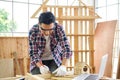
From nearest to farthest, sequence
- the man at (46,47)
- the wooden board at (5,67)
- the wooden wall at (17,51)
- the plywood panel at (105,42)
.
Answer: the man at (46,47)
the wooden board at (5,67)
the wooden wall at (17,51)
the plywood panel at (105,42)

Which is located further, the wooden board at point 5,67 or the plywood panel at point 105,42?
the plywood panel at point 105,42

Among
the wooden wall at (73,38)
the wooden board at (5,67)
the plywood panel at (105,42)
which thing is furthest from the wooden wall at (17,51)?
the plywood panel at (105,42)

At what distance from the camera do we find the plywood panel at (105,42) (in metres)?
4.32

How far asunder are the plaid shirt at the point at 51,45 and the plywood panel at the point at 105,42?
205cm

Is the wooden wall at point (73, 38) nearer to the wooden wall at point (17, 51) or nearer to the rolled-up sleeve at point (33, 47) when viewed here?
the wooden wall at point (17, 51)

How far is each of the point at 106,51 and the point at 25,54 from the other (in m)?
1.72

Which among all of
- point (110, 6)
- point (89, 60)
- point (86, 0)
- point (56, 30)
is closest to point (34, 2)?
point (86, 0)

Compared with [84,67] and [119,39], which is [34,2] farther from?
[84,67]

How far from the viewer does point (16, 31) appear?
5.29 meters

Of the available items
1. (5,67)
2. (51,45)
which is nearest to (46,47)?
(51,45)

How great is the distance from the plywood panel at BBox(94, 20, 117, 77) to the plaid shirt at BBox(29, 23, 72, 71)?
80.6 inches

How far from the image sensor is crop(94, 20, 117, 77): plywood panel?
4.32 metres

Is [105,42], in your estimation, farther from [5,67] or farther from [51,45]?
[5,67]

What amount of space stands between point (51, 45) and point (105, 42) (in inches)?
98.9
